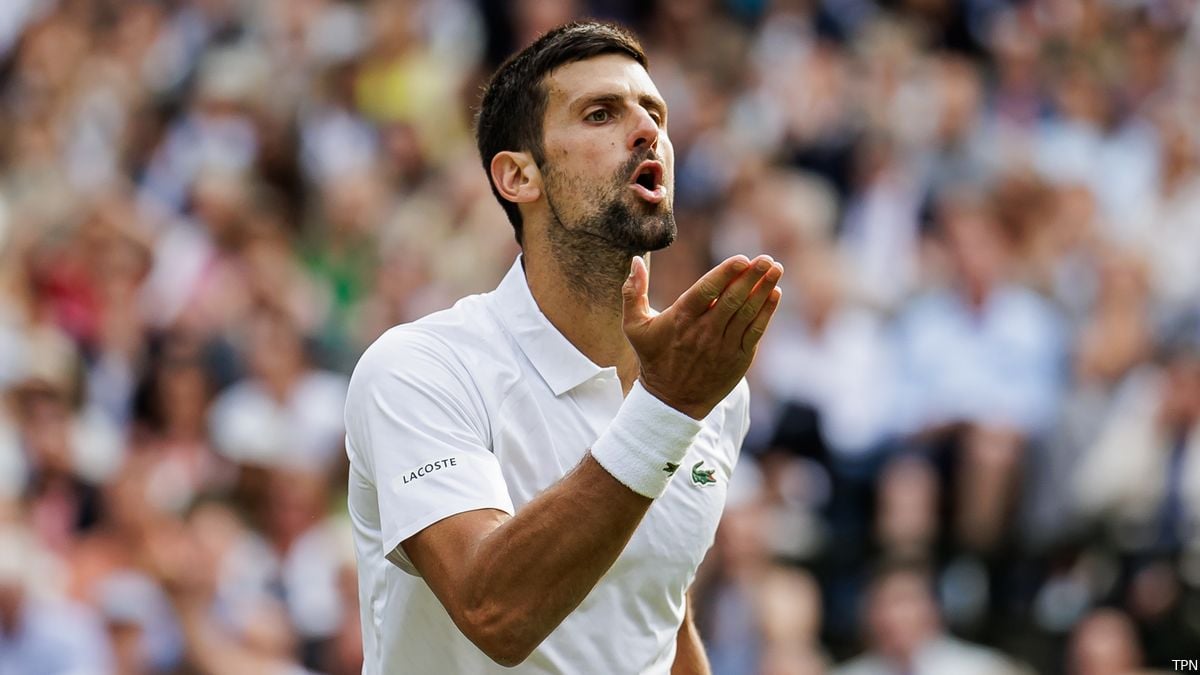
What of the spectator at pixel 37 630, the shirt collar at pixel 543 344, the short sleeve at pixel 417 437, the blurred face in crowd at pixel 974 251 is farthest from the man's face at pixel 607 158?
the blurred face in crowd at pixel 974 251

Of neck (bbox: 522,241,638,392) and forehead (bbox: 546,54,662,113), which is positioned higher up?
forehead (bbox: 546,54,662,113)

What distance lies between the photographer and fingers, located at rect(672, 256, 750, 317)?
2.91 meters

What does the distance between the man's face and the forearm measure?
77cm

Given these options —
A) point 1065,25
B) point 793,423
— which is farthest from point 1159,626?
point 1065,25

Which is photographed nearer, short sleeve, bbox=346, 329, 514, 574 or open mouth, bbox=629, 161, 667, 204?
short sleeve, bbox=346, 329, 514, 574

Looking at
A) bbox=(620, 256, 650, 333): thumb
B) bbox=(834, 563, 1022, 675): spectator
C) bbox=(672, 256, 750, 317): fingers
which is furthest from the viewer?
bbox=(834, 563, 1022, 675): spectator

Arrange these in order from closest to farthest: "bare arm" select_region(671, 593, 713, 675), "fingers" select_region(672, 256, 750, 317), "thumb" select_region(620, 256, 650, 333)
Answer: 1. "fingers" select_region(672, 256, 750, 317)
2. "thumb" select_region(620, 256, 650, 333)
3. "bare arm" select_region(671, 593, 713, 675)

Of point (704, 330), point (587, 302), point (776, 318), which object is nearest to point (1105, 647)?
point (776, 318)

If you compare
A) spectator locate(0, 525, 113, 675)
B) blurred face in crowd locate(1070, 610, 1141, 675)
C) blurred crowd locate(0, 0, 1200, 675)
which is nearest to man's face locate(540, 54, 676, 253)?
blurred crowd locate(0, 0, 1200, 675)

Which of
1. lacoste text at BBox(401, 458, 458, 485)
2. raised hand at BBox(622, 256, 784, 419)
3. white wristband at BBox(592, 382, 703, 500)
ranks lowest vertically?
lacoste text at BBox(401, 458, 458, 485)

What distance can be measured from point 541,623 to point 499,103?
4.55ft

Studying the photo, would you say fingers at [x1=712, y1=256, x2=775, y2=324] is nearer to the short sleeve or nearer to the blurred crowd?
the short sleeve

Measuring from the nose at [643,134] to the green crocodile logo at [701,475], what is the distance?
2.22 feet

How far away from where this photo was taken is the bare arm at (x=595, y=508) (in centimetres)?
296
